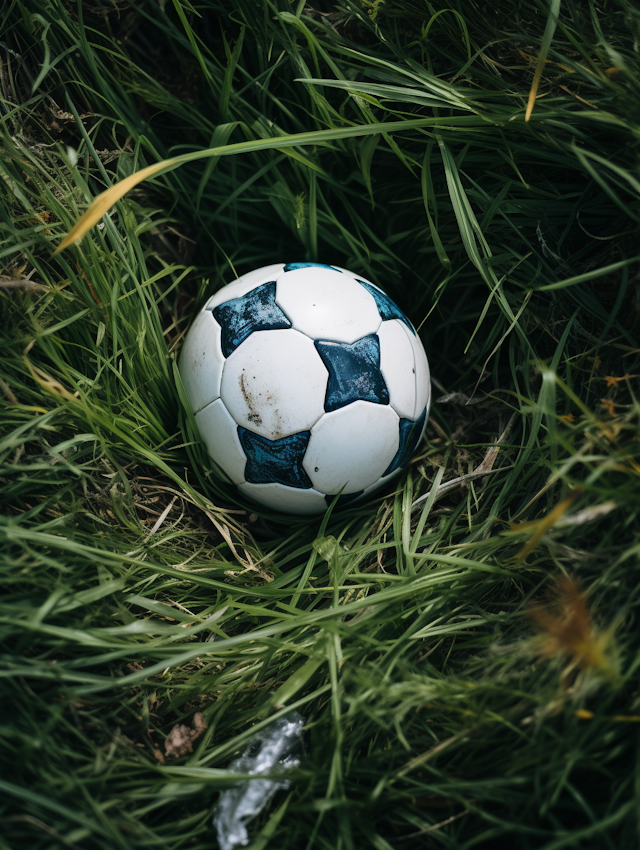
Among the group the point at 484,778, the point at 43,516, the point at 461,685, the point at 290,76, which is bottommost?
the point at 484,778

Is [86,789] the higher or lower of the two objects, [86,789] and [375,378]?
the lower

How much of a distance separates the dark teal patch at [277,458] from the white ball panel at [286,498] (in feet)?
0.08

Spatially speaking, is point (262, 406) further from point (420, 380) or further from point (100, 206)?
point (100, 206)

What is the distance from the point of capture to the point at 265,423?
1.60 m

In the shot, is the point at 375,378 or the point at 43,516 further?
the point at 375,378

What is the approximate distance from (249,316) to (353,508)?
2.43ft

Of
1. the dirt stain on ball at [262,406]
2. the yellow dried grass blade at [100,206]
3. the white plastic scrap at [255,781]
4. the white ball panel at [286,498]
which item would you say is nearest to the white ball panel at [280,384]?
the dirt stain on ball at [262,406]

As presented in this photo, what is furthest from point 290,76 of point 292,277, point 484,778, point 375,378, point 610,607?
point 484,778

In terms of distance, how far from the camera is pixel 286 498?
173cm

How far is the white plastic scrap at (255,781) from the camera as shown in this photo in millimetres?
1282

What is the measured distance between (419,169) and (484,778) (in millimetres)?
1850

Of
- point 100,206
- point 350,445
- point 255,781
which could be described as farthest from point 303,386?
point 255,781

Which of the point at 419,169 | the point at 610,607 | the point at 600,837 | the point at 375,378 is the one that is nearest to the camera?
the point at 600,837

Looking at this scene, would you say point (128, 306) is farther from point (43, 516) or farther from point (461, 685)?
point (461, 685)
